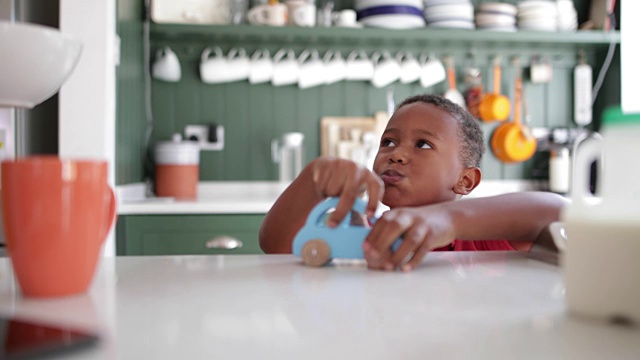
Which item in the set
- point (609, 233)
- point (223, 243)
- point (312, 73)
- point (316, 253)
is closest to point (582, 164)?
point (609, 233)

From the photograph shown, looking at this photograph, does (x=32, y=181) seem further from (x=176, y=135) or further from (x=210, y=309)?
(x=176, y=135)

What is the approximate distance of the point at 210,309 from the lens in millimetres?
465

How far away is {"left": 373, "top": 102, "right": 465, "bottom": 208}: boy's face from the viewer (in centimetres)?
122

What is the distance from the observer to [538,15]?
8.66 ft

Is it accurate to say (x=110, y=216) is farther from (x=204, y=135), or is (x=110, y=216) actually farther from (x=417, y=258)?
(x=204, y=135)

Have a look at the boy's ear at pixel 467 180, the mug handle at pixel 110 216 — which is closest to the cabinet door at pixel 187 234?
the boy's ear at pixel 467 180

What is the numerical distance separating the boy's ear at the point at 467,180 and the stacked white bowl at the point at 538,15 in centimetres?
150

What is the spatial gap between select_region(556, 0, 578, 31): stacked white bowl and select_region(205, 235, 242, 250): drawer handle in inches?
68.0

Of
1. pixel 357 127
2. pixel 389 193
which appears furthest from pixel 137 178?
pixel 389 193

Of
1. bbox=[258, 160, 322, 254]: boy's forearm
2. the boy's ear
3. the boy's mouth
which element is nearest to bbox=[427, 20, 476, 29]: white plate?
the boy's ear

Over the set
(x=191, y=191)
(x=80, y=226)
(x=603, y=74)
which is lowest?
(x=191, y=191)

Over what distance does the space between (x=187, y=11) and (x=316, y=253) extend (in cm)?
205

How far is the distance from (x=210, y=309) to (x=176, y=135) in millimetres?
2223

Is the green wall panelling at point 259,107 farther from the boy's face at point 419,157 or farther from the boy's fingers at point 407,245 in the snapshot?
the boy's fingers at point 407,245
